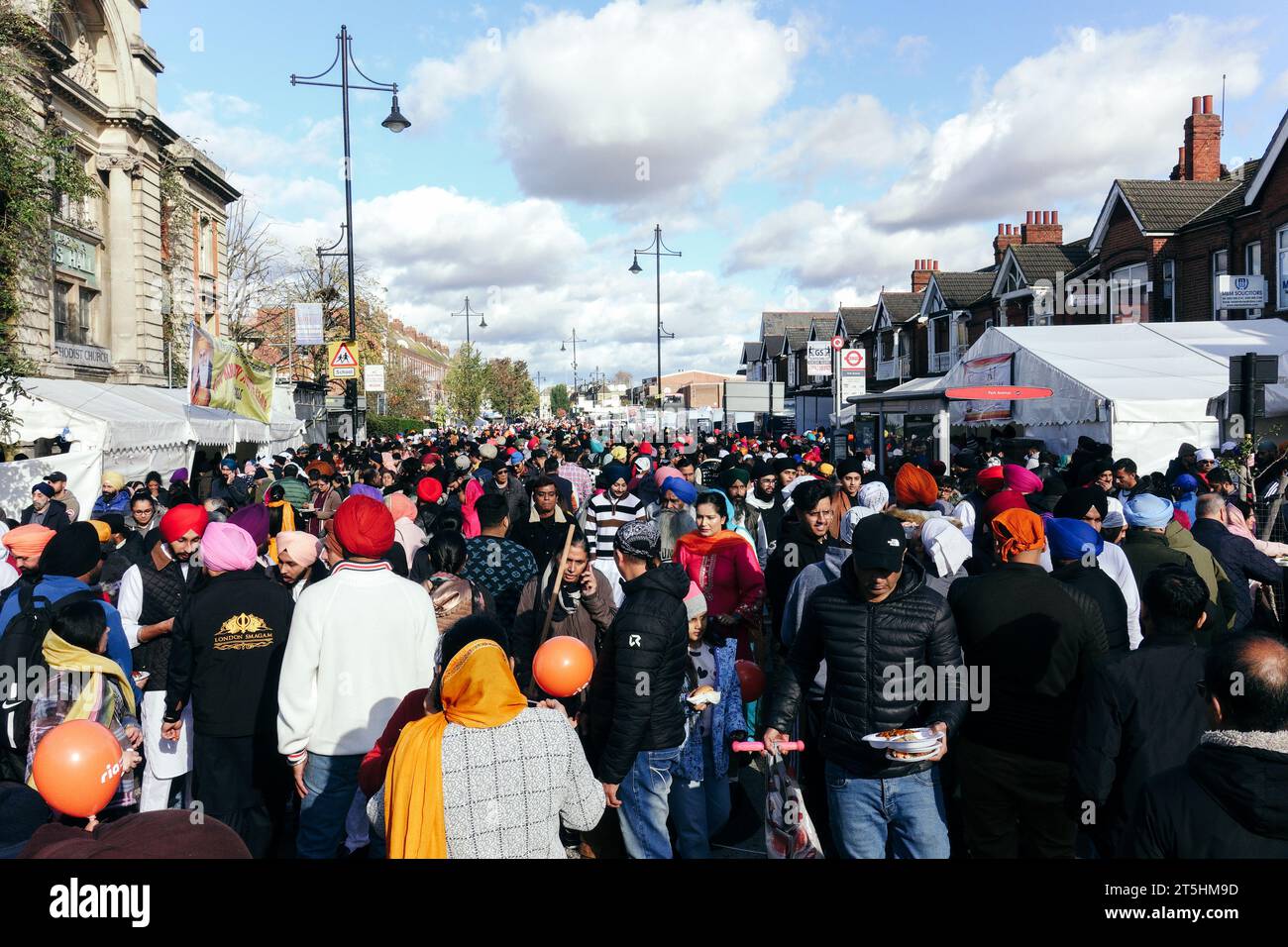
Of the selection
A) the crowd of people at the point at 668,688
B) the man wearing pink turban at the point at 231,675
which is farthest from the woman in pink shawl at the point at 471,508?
the man wearing pink turban at the point at 231,675

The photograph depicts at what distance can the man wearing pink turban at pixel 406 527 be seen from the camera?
7192 mm

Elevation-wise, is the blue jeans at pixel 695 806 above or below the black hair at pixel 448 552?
below

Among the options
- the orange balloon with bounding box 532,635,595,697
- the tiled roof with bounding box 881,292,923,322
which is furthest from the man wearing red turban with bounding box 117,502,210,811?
the tiled roof with bounding box 881,292,923,322

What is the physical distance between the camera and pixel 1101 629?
4.03 meters

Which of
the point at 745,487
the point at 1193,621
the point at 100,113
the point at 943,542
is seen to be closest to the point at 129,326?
the point at 100,113

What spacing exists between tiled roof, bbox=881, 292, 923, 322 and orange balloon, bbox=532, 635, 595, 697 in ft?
154

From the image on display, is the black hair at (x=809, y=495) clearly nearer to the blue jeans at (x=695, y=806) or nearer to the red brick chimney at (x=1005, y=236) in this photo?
the blue jeans at (x=695, y=806)

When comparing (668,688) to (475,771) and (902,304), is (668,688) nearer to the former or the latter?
(475,771)

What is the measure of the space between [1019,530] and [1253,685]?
178 centimetres

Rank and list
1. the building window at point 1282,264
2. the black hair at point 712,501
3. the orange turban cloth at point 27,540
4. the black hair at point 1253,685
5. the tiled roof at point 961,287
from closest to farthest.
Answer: the black hair at point 1253,685, the orange turban cloth at point 27,540, the black hair at point 712,501, the building window at point 1282,264, the tiled roof at point 961,287

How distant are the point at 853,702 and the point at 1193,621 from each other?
1.33 meters

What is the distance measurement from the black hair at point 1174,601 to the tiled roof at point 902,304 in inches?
1829

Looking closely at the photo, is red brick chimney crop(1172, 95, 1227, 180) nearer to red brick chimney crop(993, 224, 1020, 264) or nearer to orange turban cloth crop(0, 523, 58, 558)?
red brick chimney crop(993, 224, 1020, 264)
